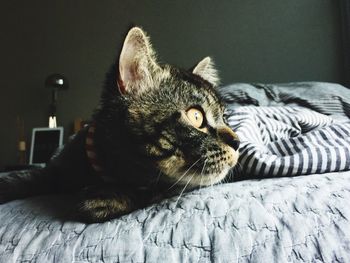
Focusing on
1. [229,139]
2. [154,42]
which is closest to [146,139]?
[229,139]

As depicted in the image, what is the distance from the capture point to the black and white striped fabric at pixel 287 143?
2.51ft

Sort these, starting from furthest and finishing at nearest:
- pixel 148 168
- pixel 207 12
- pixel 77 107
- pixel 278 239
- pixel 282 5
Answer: pixel 77 107
pixel 207 12
pixel 282 5
pixel 148 168
pixel 278 239

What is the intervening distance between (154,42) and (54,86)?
91 centimetres

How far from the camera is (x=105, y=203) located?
2.12ft

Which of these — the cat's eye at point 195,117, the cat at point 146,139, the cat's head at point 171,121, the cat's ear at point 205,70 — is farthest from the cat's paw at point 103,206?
the cat's ear at point 205,70

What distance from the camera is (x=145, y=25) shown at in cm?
272

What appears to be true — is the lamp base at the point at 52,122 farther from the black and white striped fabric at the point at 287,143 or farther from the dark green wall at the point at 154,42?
the black and white striped fabric at the point at 287,143

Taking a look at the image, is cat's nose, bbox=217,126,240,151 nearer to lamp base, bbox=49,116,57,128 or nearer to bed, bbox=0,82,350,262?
bed, bbox=0,82,350,262

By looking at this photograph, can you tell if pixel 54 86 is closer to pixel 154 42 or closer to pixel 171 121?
pixel 154 42

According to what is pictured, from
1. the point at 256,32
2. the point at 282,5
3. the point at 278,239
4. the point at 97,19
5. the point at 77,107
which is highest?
the point at 97,19

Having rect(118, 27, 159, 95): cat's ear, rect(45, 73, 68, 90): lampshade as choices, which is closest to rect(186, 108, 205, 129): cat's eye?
rect(118, 27, 159, 95): cat's ear

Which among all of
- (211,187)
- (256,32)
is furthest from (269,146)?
(256,32)

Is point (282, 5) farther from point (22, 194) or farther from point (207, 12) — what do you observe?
point (22, 194)

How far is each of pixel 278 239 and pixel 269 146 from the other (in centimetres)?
50
